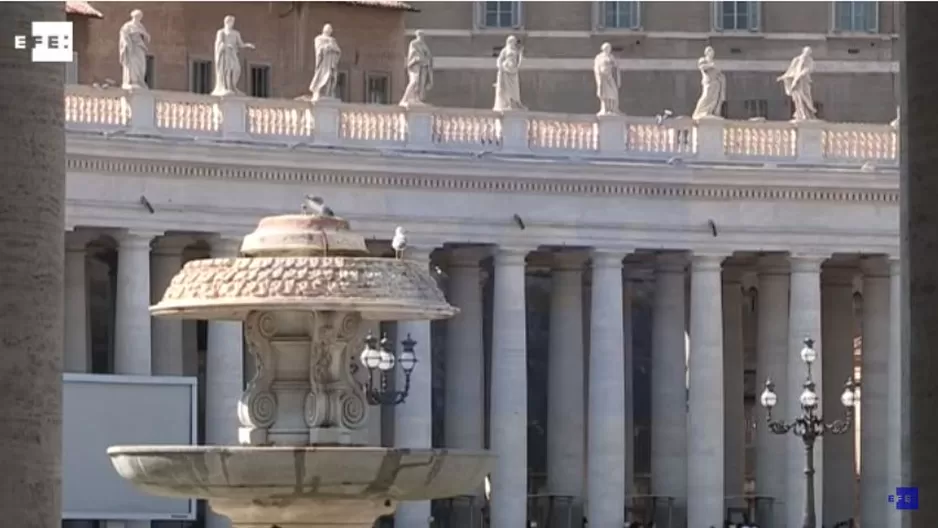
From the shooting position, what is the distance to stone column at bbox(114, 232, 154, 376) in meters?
74.6

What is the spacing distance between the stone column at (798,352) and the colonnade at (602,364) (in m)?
0.05

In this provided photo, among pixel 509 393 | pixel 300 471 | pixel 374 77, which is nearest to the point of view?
pixel 300 471

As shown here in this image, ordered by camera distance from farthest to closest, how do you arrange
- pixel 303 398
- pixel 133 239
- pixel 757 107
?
pixel 757 107
pixel 133 239
pixel 303 398

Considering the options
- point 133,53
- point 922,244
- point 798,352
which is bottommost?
point 798,352

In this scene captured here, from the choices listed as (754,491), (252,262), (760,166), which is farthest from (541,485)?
(252,262)

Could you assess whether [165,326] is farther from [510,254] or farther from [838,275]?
[838,275]

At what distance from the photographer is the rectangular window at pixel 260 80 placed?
88.8m

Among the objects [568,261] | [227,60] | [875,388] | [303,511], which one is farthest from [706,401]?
[303,511]

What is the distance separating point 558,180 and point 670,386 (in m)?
6.49

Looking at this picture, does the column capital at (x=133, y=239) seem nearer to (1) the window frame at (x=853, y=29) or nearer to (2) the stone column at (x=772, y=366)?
(2) the stone column at (x=772, y=366)

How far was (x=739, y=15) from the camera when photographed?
328ft

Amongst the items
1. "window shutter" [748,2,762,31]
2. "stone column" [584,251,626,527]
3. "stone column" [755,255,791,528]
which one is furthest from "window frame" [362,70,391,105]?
"window shutter" [748,2,762,31]

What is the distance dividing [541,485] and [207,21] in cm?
1513

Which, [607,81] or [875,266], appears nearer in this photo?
[607,81]
